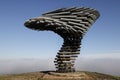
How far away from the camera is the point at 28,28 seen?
45.5 m

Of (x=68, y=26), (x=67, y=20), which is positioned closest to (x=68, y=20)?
(x=67, y=20)

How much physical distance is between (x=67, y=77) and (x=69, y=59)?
3.43m

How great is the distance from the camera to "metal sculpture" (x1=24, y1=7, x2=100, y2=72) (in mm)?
39750

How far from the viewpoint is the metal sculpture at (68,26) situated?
130 feet

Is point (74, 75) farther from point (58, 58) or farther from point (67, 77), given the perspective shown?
point (58, 58)

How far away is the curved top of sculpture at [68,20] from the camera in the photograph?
39.7 m

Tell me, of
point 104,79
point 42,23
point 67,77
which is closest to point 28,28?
point 42,23

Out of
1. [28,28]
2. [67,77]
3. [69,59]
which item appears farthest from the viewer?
[28,28]

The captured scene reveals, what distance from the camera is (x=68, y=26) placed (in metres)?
39.5

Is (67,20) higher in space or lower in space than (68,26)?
higher

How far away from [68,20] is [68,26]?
873mm

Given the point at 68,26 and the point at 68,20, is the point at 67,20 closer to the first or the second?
the point at 68,20

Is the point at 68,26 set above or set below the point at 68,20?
below

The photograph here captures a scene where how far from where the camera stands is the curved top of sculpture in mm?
39656
